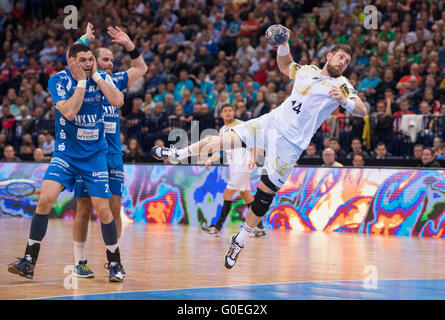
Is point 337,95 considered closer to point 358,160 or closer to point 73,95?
point 73,95

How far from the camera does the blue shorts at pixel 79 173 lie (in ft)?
24.1

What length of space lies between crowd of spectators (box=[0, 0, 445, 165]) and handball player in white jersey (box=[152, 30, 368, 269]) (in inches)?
269

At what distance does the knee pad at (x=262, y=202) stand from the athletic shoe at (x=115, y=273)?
1744 millimetres

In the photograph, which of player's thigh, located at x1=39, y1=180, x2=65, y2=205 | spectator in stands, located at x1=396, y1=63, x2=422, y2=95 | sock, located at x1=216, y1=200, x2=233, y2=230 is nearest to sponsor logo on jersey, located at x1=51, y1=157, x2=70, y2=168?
player's thigh, located at x1=39, y1=180, x2=65, y2=205

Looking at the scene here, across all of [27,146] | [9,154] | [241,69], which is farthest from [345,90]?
[27,146]

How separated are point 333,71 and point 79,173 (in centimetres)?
305

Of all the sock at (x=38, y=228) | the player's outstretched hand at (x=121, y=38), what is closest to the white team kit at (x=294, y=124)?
the player's outstretched hand at (x=121, y=38)

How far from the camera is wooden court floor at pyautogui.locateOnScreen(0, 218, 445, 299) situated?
7078mm

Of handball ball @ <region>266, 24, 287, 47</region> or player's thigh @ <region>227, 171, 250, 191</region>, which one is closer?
handball ball @ <region>266, 24, 287, 47</region>

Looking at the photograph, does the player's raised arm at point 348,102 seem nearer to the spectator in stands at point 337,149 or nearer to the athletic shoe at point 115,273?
the athletic shoe at point 115,273

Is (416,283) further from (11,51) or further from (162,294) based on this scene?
(11,51)

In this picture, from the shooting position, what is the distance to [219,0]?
22.3 metres

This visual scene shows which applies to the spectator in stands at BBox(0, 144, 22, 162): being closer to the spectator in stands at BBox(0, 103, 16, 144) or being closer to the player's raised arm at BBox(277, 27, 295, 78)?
the spectator in stands at BBox(0, 103, 16, 144)

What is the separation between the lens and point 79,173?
24.3 feet
